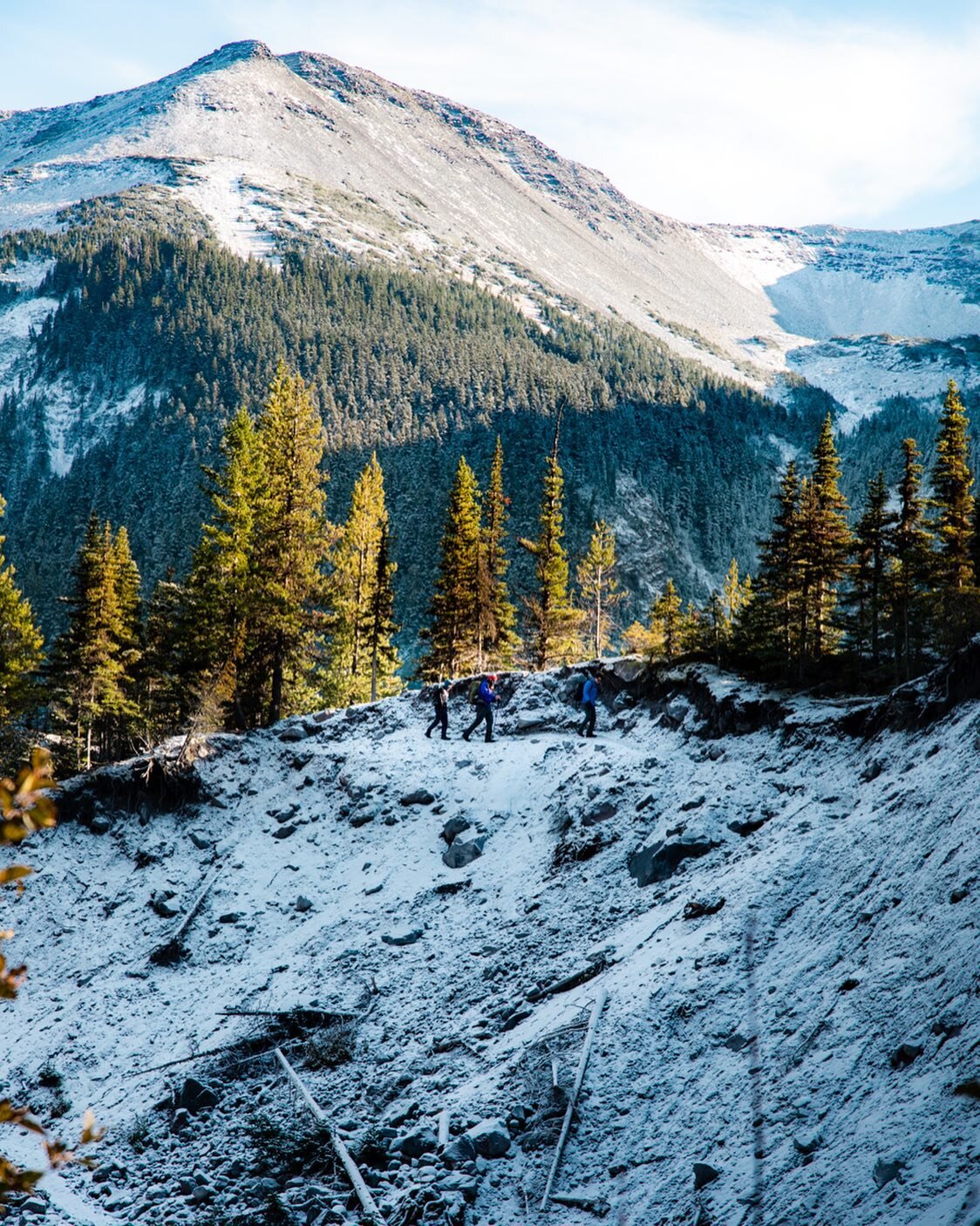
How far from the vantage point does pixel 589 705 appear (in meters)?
22.2

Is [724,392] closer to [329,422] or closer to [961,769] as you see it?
[329,422]

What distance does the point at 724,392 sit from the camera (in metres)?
166

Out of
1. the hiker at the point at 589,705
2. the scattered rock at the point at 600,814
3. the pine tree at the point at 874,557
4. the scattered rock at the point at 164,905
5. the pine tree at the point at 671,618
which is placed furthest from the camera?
the pine tree at the point at 671,618

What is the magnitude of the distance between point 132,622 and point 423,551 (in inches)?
2719

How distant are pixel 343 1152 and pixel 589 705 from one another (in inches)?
521

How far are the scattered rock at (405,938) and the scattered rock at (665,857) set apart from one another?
4149 millimetres

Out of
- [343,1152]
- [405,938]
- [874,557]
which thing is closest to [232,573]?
[405,938]

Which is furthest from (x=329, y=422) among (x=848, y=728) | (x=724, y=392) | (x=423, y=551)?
(x=848, y=728)

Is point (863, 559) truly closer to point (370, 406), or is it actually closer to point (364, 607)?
point (364, 607)

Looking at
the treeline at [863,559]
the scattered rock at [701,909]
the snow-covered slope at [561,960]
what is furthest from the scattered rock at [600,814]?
the treeline at [863,559]

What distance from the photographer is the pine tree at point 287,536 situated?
89.8 feet

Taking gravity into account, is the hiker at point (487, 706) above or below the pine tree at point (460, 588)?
below

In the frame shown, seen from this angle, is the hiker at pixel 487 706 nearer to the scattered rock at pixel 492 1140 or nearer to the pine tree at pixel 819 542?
the pine tree at pixel 819 542

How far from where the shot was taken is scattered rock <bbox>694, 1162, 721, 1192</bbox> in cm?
816
